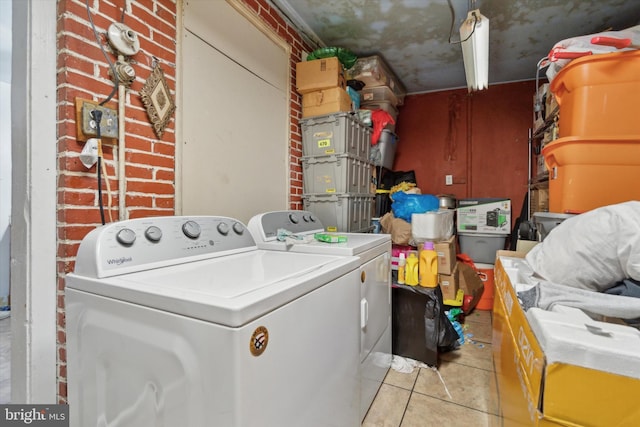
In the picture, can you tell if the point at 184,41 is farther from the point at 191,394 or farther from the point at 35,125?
the point at 191,394

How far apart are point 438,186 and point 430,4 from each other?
223 centimetres

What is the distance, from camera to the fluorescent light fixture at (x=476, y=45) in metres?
1.89

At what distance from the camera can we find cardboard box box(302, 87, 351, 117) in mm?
2369

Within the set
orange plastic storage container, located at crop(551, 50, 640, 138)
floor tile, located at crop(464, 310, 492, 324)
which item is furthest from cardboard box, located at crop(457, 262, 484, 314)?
orange plastic storage container, located at crop(551, 50, 640, 138)

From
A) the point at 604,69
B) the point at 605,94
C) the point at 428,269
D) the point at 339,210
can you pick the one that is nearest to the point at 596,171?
the point at 605,94

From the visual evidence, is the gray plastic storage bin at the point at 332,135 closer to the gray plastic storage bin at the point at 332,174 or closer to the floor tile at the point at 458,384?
the gray plastic storage bin at the point at 332,174

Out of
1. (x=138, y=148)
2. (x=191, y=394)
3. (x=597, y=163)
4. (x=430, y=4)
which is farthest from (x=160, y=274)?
(x=430, y=4)

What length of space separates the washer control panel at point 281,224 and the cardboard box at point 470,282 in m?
1.54

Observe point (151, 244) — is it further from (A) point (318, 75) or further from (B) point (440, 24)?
(B) point (440, 24)

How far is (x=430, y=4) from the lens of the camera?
2174 mm

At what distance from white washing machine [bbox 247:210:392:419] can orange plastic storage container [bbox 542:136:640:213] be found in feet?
3.16

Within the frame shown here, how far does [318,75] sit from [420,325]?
2074 millimetres

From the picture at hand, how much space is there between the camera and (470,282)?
283 cm

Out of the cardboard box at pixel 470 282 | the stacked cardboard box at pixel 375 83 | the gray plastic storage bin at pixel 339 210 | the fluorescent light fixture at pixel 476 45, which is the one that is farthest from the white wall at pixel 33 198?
the cardboard box at pixel 470 282
